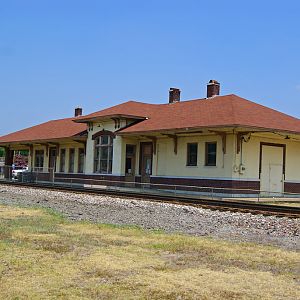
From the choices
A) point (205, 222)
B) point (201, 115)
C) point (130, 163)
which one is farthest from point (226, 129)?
point (205, 222)

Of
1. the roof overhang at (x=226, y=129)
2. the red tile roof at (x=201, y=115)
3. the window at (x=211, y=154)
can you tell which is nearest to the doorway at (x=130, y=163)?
the red tile roof at (x=201, y=115)

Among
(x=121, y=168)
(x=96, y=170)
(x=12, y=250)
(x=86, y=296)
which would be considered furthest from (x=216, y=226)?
(x=96, y=170)

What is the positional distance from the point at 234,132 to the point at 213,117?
211cm

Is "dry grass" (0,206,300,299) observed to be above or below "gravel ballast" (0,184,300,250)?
below

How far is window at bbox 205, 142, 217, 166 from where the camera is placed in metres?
28.8

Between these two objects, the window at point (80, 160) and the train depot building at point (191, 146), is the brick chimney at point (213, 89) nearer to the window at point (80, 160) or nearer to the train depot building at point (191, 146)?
the train depot building at point (191, 146)

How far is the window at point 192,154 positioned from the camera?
30.1m

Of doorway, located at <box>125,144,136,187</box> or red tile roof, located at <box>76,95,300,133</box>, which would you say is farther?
doorway, located at <box>125,144,136,187</box>

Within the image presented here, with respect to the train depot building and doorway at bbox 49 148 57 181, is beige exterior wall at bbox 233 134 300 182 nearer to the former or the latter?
the train depot building

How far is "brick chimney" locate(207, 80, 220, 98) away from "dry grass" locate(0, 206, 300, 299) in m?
24.4

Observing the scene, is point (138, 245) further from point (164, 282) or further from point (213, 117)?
point (213, 117)

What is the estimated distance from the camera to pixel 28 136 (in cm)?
4681

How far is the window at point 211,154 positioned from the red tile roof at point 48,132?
13057 mm

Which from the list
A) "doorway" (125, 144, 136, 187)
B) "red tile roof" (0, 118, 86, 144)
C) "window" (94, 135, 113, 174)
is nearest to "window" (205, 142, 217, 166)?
"doorway" (125, 144, 136, 187)
